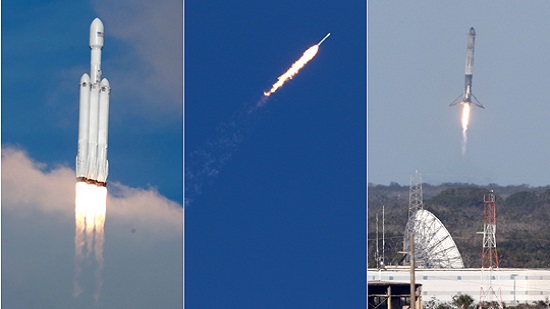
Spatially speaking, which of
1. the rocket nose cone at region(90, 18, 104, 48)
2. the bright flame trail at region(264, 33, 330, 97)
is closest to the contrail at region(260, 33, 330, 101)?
the bright flame trail at region(264, 33, 330, 97)

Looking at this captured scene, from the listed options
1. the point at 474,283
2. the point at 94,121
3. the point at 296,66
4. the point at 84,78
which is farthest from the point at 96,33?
the point at 474,283

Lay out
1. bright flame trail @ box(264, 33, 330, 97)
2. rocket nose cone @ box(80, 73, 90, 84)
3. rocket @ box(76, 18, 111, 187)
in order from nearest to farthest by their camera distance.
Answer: bright flame trail @ box(264, 33, 330, 97) < rocket @ box(76, 18, 111, 187) < rocket nose cone @ box(80, 73, 90, 84)

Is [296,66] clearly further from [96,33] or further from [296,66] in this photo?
[96,33]

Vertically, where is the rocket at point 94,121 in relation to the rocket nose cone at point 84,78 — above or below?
below

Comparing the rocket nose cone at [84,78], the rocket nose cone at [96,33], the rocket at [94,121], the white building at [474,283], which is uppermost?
the rocket nose cone at [96,33]

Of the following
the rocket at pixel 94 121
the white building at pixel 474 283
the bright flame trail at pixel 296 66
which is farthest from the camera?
the white building at pixel 474 283

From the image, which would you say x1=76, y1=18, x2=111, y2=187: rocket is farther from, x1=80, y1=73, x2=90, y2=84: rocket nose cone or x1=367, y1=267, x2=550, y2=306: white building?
x1=367, y1=267, x2=550, y2=306: white building

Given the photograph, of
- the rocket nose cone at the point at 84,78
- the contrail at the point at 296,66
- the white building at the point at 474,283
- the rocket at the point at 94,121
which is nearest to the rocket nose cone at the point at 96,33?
the rocket at the point at 94,121

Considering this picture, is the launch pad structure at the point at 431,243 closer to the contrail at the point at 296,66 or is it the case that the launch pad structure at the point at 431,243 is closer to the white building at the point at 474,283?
the white building at the point at 474,283
